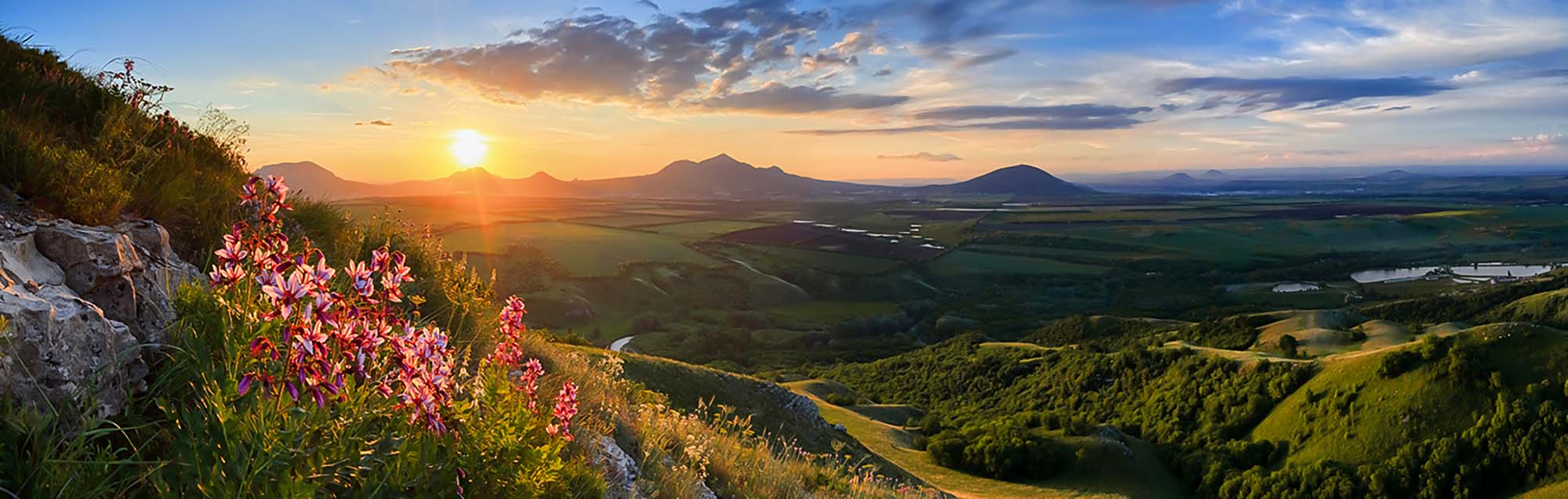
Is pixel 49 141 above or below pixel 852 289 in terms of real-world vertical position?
above

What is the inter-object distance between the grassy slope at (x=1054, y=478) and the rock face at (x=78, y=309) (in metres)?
31.0

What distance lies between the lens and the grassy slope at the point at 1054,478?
3466 centimetres

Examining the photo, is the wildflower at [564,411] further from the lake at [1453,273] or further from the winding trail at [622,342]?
the lake at [1453,273]

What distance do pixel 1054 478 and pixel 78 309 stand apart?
40492 mm

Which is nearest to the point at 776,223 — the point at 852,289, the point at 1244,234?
the point at 852,289

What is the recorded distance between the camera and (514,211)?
165 metres

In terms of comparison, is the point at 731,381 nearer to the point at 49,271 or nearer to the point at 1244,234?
the point at 49,271

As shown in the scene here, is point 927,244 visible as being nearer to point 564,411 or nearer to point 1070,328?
point 1070,328

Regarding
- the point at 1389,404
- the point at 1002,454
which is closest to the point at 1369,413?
the point at 1389,404

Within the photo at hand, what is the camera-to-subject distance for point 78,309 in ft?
11.4

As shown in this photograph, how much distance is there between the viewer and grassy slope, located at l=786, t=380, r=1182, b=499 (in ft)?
114

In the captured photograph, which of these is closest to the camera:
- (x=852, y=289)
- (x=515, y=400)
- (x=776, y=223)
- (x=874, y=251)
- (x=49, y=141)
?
(x=515, y=400)

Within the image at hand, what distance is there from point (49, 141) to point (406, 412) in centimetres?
497

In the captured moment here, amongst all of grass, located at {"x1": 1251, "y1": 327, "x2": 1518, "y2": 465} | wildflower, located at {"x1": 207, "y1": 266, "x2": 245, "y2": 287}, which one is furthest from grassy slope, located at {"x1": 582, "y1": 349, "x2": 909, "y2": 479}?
grass, located at {"x1": 1251, "y1": 327, "x2": 1518, "y2": 465}
